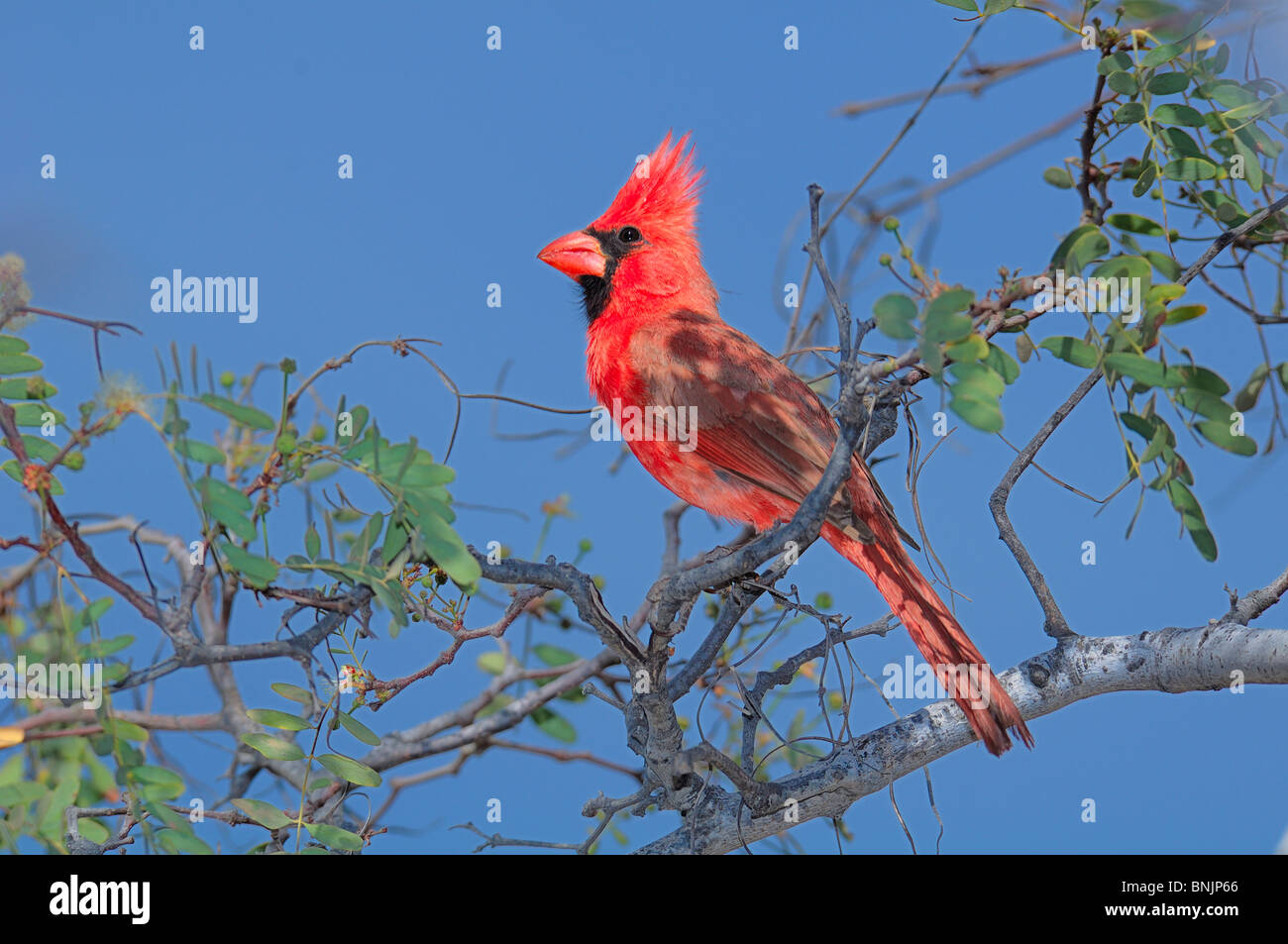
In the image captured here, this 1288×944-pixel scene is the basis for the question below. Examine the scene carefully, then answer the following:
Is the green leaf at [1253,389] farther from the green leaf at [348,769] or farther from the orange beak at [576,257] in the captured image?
the green leaf at [348,769]

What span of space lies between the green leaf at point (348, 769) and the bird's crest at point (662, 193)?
4.91ft

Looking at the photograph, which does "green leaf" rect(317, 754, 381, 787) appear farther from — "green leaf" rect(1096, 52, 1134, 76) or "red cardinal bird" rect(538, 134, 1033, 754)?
"green leaf" rect(1096, 52, 1134, 76)

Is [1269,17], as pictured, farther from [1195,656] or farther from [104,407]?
[104,407]

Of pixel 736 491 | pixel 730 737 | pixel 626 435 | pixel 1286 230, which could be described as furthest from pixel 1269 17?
pixel 730 737

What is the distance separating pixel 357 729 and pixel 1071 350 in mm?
1099

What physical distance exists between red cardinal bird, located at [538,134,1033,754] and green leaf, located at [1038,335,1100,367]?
0.52 m

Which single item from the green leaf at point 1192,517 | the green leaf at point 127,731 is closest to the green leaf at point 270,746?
the green leaf at point 127,731

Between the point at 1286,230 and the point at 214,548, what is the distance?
1778 millimetres

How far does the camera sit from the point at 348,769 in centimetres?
157

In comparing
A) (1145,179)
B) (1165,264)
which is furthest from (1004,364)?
(1145,179)

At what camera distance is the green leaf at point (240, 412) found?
55.5 inches

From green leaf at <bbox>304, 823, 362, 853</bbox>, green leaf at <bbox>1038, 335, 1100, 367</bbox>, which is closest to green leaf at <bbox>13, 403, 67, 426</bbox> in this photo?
green leaf at <bbox>304, 823, 362, 853</bbox>

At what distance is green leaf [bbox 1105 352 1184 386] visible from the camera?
1355 mm
